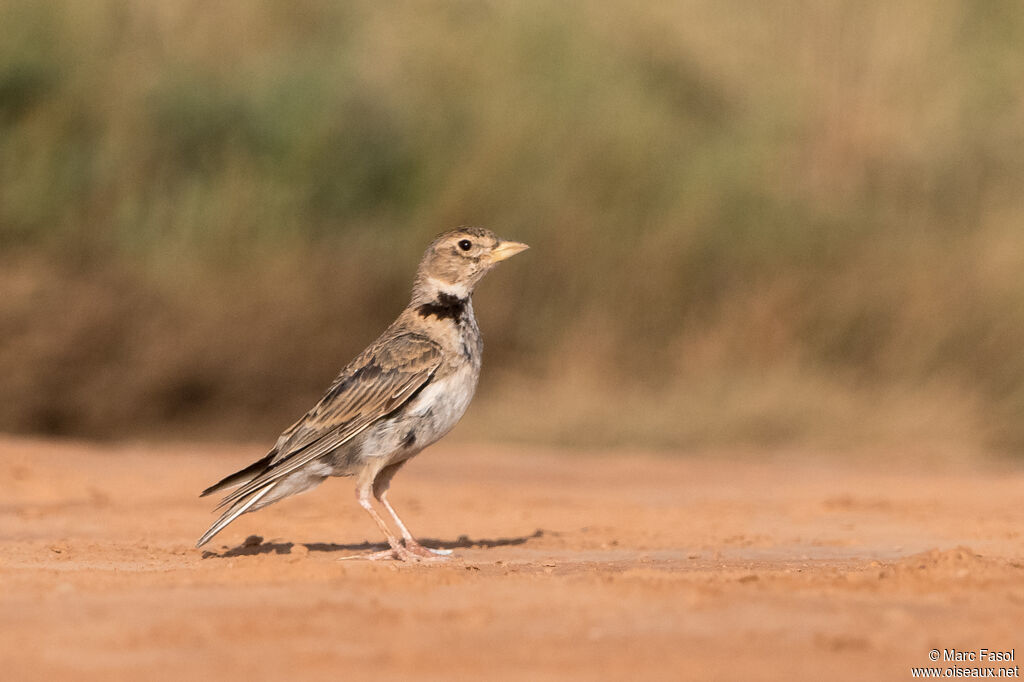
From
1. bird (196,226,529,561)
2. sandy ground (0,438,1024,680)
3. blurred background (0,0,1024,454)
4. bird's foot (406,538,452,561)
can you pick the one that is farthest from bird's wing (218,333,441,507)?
blurred background (0,0,1024,454)

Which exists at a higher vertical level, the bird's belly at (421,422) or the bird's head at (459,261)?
the bird's head at (459,261)

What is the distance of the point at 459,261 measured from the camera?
340 inches

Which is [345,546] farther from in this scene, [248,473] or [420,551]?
[248,473]

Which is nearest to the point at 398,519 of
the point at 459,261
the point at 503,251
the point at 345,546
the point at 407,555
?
the point at 407,555

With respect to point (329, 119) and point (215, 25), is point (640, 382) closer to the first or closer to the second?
point (329, 119)

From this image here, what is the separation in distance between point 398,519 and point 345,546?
0.89m

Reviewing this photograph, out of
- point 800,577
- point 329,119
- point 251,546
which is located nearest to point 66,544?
point 251,546

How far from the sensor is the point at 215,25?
1529 centimetres

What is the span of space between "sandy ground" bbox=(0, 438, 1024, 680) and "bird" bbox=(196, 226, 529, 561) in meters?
0.36

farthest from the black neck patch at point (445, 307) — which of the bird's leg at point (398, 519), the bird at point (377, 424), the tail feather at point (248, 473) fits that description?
the tail feather at point (248, 473)

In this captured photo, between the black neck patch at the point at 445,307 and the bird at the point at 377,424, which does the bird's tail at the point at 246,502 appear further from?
the black neck patch at the point at 445,307

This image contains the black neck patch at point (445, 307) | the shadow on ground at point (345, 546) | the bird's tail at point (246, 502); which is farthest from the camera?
the black neck patch at point (445, 307)

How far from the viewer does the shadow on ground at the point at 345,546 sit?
822cm

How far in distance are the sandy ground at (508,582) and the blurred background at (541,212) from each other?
2.55 m
